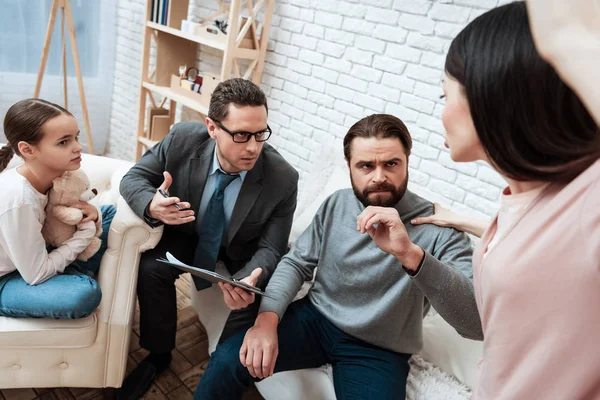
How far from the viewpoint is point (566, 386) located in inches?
21.4

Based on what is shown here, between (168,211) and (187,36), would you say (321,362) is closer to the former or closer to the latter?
(168,211)

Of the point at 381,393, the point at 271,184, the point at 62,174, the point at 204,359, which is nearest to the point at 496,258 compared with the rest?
the point at 381,393

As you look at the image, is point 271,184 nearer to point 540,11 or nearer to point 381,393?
point 381,393

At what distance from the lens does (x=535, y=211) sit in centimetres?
57

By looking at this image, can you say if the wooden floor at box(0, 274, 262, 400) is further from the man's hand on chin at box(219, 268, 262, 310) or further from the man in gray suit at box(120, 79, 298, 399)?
the man's hand on chin at box(219, 268, 262, 310)

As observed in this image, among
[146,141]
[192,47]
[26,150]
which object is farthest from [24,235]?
[192,47]

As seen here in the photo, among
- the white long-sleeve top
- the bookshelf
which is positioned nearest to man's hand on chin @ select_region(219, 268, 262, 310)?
the white long-sleeve top

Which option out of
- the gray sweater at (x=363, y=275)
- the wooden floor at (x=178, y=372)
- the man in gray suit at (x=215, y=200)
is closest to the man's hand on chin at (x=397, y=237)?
the gray sweater at (x=363, y=275)

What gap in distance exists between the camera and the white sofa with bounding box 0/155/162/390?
1371 mm

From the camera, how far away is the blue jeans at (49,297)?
1.31 m

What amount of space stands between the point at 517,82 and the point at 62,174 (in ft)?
4.58

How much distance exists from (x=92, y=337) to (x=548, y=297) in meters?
1.40

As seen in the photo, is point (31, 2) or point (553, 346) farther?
point (31, 2)

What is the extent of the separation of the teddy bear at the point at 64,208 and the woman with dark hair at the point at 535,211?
49.4 inches
